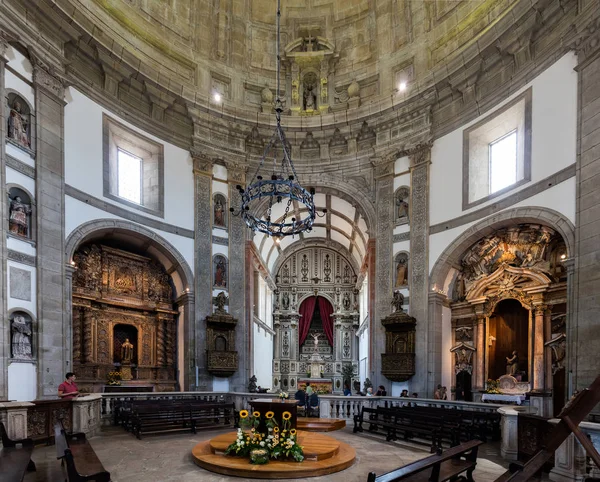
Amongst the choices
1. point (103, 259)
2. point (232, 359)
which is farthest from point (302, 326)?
point (103, 259)

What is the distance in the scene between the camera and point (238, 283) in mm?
19156

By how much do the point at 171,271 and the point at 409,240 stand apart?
31.3 ft

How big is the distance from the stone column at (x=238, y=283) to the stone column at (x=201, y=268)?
98cm

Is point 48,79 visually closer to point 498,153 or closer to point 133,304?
point 133,304

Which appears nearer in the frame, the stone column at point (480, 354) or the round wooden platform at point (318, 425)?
the round wooden platform at point (318, 425)

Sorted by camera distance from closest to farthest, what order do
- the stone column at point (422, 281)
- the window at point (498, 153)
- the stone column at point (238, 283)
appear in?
the window at point (498, 153) < the stone column at point (422, 281) < the stone column at point (238, 283)

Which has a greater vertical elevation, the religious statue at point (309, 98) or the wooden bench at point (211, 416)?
the religious statue at point (309, 98)

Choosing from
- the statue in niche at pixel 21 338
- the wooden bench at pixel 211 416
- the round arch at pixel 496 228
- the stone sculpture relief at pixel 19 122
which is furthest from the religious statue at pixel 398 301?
the stone sculpture relief at pixel 19 122

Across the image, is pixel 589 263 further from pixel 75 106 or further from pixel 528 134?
pixel 75 106

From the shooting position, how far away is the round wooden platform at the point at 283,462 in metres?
7.18

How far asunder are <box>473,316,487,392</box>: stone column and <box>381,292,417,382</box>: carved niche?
84.8 inches

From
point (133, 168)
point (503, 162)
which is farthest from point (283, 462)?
point (133, 168)

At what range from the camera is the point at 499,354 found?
15.1m

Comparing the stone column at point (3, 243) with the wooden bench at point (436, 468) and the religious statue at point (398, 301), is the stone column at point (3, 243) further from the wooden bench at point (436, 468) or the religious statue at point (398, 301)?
the religious statue at point (398, 301)
